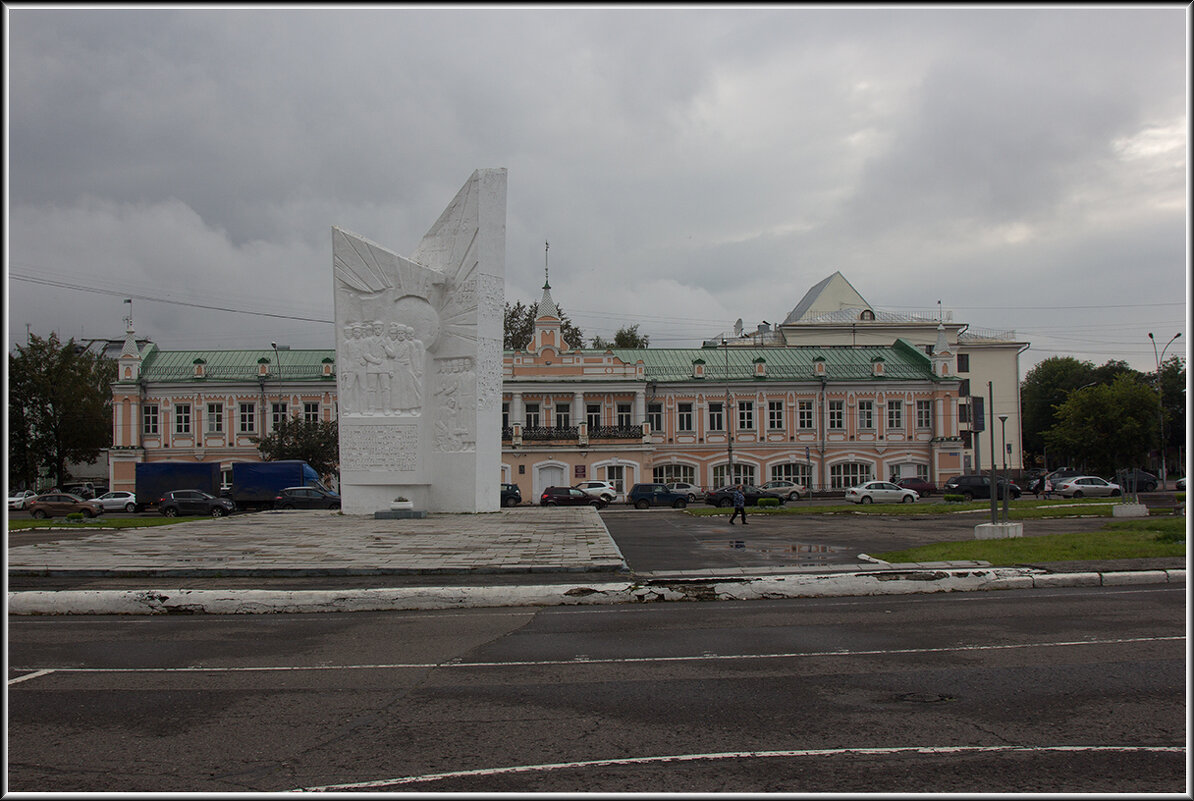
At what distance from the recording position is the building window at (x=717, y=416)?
60.7 meters

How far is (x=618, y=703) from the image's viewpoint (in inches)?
272

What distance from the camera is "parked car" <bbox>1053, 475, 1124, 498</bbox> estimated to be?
4966 centimetres

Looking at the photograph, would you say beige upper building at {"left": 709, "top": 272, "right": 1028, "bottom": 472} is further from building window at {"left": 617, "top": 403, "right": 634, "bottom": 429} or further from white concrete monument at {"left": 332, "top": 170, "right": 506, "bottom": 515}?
white concrete monument at {"left": 332, "top": 170, "right": 506, "bottom": 515}

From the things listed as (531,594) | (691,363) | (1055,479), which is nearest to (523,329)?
(691,363)

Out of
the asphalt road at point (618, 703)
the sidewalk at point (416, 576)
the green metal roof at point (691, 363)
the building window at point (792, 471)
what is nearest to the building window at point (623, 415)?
the green metal roof at point (691, 363)

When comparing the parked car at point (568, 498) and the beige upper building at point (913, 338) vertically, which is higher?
the beige upper building at point (913, 338)

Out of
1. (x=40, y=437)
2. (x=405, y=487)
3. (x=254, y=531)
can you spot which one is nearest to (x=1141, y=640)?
(x=254, y=531)

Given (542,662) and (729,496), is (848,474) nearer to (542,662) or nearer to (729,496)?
(729,496)

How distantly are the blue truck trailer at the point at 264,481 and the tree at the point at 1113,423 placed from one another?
36872 mm

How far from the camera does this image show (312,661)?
870 cm

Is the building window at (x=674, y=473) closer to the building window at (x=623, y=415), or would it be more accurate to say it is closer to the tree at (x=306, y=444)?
the building window at (x=623, y=415)

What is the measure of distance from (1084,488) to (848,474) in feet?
48.9

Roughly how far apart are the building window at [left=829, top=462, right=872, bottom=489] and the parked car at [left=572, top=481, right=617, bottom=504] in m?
17.5

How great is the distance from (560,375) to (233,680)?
51.4m
